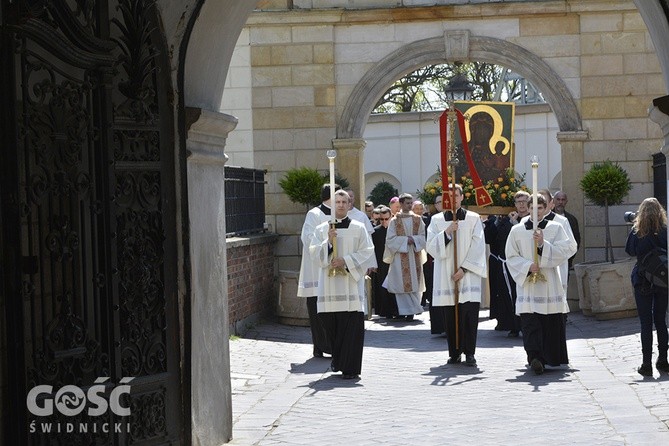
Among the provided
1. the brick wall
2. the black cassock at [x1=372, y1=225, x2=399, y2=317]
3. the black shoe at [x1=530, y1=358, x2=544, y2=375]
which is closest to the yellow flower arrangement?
the black cassock at [x1=372, y1=225, x2=399, y2=317]

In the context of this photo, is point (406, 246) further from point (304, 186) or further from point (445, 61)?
point (445, 61)

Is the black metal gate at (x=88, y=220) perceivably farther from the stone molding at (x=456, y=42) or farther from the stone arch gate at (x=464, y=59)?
the stone molding at (x=456, y=42)

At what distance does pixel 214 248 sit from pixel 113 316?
208 cm

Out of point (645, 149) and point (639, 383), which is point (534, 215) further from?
point (645, 149)

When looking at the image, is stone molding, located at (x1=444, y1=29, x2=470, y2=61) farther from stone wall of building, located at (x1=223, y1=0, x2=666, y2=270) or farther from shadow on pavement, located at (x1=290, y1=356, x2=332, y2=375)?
shadow on pavement, located at (x1=290, y1=356, x2=332, y2=375)

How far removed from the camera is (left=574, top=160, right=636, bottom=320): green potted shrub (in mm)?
16484

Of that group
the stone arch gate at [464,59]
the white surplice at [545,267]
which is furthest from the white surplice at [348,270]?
the stone arch gate at [464,59]

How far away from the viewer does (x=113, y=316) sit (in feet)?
20.5

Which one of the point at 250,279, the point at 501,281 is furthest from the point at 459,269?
the point at 250,279

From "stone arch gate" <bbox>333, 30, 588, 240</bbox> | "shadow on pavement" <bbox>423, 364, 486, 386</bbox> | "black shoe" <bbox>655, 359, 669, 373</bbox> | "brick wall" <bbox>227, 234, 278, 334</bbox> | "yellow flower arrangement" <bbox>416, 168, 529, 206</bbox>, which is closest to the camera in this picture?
"black shoe" <bbox>655, 359, 669, 373</bbox>

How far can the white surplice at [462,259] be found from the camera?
1334cm

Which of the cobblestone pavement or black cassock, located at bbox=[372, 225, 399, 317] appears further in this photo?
black cassock, located at bbox=[372, 225, 399, 317]

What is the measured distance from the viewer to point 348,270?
12.5 m

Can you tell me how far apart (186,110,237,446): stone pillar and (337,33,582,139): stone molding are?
432 inches
